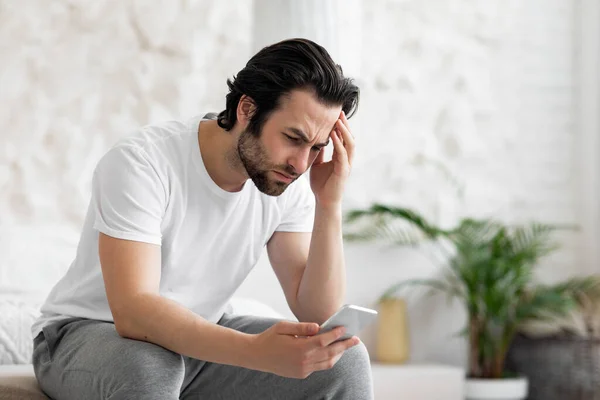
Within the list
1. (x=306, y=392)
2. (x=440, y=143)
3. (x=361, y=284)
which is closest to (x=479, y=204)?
(x=440, y=143)

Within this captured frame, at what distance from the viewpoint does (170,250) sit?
1.75 meters

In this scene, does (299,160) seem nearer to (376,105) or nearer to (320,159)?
(320,159)

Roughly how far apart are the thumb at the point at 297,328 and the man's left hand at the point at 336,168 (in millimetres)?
482

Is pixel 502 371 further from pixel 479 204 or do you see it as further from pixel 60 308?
pixel 60 308

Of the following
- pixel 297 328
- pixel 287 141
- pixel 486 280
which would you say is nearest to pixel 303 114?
pixel 287 141

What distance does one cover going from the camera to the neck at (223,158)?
1793 millimetres

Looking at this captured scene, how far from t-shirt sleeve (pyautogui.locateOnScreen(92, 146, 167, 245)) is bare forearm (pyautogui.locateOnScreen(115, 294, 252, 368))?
0.14 meters

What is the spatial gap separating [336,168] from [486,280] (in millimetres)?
1829

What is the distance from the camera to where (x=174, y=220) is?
1.74 metres

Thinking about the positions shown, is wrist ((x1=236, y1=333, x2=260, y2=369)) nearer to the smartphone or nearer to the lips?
the smartphone

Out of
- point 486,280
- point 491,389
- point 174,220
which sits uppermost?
point 174,220

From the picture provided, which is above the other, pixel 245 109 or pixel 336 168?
pixel 245 109

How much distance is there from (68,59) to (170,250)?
5.72 feet

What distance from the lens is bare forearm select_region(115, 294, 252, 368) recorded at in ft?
4.86
